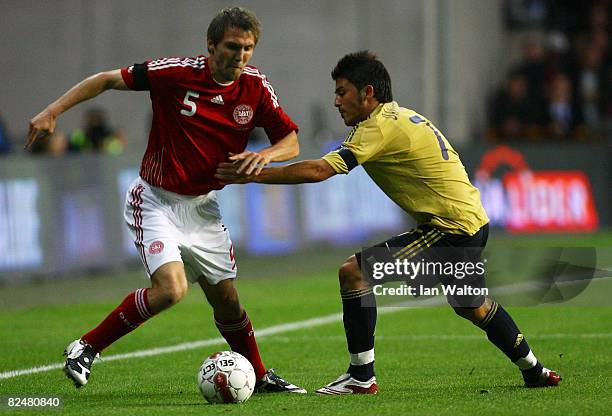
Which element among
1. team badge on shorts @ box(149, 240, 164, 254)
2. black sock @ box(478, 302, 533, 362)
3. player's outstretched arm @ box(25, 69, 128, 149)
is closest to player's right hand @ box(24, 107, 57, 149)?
player's outstretched arm @ box(25, 69, 128, 149)

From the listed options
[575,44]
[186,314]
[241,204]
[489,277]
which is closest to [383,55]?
[575,44]

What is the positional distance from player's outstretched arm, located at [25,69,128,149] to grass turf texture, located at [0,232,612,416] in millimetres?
1504

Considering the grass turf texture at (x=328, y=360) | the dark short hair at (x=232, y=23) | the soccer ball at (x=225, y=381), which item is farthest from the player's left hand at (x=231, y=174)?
the grass turf texture at (x=328, y=360)

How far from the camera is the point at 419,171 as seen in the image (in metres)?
7.43

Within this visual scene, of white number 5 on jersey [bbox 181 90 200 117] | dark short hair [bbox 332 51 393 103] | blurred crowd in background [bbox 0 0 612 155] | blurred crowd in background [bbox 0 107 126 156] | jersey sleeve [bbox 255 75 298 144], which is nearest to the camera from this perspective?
dark short hair [bbox 332 51 393 103]

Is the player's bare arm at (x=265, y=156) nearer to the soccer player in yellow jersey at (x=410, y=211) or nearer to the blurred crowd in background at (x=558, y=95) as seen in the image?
the soccer player in yellow jersey at (x=410, y=211)

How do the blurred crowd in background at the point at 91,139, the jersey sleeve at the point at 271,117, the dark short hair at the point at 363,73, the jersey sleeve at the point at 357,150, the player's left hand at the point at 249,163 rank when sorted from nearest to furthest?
the player's left hand at the point at 249,163
the jersey sleeve at the point at 357,150
the dark short hair at the point at 363,73
the jersey sleeve at the point at 271,117
the blurred crowd in background at the point at 91,139

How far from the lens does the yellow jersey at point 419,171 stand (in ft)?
23.9

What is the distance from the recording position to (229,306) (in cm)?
765

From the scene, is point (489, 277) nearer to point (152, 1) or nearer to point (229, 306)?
point (229, 306)

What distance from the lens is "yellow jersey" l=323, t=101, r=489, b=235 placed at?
287 inches

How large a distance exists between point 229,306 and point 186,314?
4455mm

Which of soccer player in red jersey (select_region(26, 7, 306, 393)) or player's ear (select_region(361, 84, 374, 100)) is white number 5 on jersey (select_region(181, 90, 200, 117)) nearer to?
soccer player in red jersey (select_region(26, 7, 306, 393))

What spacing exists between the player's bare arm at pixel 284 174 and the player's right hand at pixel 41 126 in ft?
3.10
